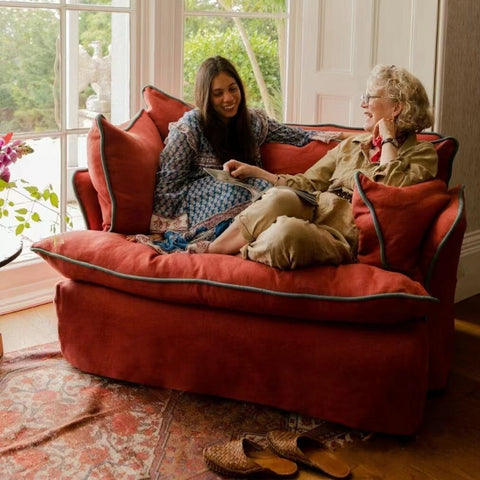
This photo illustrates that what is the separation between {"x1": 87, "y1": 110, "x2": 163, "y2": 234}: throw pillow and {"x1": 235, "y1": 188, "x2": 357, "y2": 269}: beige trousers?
1.33 ft

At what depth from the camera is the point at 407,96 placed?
Answer: 280 centimetres

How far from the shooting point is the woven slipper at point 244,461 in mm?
2178

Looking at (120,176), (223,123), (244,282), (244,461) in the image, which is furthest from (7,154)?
(244,461)

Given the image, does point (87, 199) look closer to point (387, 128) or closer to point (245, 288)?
point (245, 288)

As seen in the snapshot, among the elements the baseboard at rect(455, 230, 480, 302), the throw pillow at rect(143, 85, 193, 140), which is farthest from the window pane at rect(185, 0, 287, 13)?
the baseboard at rect(455, 230, 480, 302)

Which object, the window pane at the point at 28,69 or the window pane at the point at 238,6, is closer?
the window pane at the point at 28,69

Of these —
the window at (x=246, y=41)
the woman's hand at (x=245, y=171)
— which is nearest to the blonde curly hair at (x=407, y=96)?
the woman's hand at (x=245, y=171)

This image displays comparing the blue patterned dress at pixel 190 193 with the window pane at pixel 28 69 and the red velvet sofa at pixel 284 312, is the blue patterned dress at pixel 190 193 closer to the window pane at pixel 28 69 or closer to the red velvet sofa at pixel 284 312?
the red velvet sofa at pixel 284 312

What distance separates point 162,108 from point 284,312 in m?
1.21

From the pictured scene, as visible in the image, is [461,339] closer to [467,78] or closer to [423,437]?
[423,437]

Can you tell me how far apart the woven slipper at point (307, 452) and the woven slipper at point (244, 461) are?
0.09 ft

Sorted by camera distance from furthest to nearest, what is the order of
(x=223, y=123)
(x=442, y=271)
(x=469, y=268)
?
1. (x=469, y=268)
2. (x=223, y=123)
3. (x=442, y=271)

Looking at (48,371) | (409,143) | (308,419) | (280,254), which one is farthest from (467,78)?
(48,371)

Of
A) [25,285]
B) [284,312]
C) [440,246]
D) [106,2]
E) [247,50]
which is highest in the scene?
[106,2]
